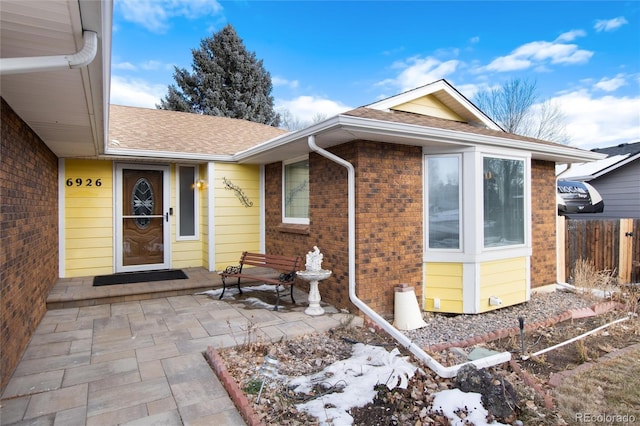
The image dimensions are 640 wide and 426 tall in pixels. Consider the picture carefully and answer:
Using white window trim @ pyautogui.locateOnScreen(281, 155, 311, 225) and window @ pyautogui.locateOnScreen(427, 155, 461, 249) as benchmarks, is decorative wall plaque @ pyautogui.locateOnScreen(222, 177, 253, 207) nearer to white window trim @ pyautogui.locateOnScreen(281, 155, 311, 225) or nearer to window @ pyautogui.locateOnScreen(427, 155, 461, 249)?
white window trim @ pyautogui.locateOnScreen(281, 155, 311, 225)

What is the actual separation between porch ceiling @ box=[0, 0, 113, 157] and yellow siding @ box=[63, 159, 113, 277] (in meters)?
1.96

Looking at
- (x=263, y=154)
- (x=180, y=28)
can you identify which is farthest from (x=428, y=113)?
(x=180, y=28)

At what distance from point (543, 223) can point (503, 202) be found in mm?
1864

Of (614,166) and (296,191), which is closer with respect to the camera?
(296,191)

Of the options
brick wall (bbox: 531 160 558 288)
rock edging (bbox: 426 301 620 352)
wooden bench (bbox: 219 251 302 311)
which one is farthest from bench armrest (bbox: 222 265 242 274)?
brick wall (bbox: 531 160 558 288)

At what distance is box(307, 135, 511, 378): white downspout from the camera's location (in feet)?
12.2

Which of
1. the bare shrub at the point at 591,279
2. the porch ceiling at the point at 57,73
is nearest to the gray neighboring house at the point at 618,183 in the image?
the bare shrub at the point at 591,279

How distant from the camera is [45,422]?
8.41ft

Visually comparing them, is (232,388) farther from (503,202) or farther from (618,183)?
(618,183)

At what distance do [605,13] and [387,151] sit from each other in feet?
40.0

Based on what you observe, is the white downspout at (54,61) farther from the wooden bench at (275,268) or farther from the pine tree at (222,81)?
the pine tree at (222,81)

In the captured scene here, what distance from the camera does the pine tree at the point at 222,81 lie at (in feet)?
70.5

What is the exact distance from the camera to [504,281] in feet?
19.8

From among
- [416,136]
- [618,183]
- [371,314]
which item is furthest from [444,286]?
[618,183]
